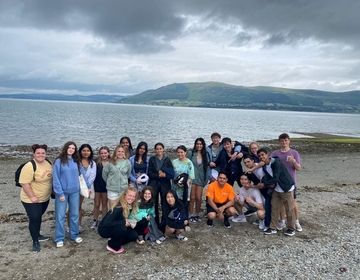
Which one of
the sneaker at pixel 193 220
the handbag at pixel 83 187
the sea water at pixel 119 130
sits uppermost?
the handbag at pixel 83 187

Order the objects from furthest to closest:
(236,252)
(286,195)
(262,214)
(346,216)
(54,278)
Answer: (346,216)
(262,214)
(286,195)
(236,252)
(54,278)

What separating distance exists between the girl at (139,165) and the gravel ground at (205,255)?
6.08 ft

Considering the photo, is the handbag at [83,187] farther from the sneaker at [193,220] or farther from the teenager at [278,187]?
the teenager at [278,187]

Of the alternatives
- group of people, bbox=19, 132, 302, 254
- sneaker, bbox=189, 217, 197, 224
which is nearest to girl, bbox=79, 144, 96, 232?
group of people, bbox=19, 132, 302, 254

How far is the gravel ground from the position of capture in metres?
7.37

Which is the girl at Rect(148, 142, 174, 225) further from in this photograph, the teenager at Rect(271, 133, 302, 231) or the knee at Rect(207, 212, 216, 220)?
the teenager at Rect(271, 133, 302, 231)

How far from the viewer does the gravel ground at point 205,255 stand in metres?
7.37

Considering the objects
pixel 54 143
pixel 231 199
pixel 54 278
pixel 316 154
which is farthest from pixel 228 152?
pixel 54 143

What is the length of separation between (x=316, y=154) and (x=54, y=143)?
3415 centimetres

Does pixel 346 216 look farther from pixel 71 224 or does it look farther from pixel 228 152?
pixel 71 224

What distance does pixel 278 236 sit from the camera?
9719mm

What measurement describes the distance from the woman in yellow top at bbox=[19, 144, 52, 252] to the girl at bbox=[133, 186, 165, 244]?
8.08 feet

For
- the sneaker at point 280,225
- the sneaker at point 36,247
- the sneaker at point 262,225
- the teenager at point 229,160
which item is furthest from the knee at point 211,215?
the sneaker at point 36,247

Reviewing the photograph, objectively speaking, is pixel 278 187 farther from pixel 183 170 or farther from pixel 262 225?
pixel 183 170
